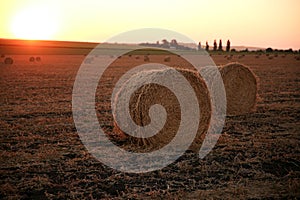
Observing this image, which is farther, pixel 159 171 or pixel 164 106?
pixel 164 106

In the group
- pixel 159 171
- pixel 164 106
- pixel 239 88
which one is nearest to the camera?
pixel 159 171

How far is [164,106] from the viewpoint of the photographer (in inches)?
320

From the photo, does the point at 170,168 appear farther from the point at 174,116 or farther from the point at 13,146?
the point at 13,146

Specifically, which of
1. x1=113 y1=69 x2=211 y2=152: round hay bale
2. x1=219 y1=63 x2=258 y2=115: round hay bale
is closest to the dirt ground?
x1=113 y1=69 x2=211 y2=152: round hay bale

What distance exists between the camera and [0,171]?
6.11 metres

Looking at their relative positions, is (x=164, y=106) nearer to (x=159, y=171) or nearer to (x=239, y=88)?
(x=159, y=171)

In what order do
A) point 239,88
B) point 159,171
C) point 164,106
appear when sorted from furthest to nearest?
point 239,88, point 164,106, point 159,171

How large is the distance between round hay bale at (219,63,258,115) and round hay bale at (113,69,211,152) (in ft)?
10.1

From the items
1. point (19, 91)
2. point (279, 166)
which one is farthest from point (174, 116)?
point (19, 91)

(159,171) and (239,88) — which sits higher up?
(239,88)

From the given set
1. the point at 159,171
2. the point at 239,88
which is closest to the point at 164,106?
the point at 159,171

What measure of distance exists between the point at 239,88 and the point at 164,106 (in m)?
4.82

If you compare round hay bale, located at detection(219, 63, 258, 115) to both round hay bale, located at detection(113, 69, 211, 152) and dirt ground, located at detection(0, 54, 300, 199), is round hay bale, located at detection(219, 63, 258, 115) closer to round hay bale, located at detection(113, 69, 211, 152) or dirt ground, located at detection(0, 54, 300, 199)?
dirt ground, located at detection(0, 54, 300, 199)

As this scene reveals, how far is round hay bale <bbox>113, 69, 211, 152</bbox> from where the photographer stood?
771 centimetres
